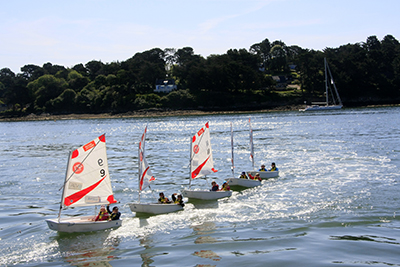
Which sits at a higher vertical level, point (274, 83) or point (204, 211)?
point (274, 83)

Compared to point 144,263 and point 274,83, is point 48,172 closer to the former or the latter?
point 144,263

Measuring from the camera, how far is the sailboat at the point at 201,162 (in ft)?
104

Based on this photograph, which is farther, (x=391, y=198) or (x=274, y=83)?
(x=274, y=83)

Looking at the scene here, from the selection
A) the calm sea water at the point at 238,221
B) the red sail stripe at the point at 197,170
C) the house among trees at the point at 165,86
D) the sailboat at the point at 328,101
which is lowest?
the calm sea water at the point at 238,221

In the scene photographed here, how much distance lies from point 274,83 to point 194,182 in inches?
5853

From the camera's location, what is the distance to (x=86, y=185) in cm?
2448

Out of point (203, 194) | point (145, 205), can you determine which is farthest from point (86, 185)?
point (203, 194)

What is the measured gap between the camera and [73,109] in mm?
199125

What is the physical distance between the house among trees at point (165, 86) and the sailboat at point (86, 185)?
168m

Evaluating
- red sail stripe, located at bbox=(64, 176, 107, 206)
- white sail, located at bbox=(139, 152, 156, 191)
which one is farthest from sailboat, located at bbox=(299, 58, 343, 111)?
red sail stripe, located at bbox=(64, 176, 107, 206)

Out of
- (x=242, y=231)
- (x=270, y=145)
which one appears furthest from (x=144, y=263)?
(x=270, y=145)

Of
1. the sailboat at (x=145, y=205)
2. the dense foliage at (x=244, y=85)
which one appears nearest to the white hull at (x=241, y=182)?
the sailboat at (x=145, y=205)

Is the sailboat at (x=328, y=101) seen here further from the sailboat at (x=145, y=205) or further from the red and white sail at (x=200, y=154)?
the sailboat at (x=145, y=205)

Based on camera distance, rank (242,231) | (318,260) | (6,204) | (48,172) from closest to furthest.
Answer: (318,260), (242,231), (6,204), (48,172)
